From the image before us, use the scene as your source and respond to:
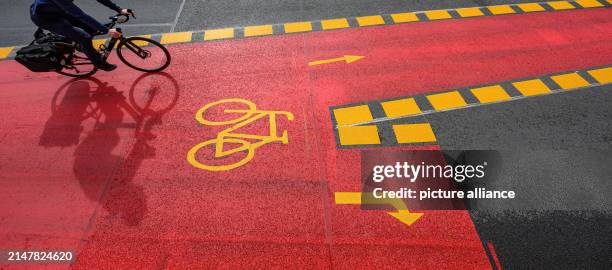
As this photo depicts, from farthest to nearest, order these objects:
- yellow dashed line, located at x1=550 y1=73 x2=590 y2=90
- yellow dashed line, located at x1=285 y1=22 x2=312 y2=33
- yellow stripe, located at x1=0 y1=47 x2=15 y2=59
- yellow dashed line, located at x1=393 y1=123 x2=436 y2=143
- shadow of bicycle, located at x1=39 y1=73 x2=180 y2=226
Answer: yellow dashed line, located at x1=285 y1=22 x2=312 y2=33
yellow stripe, located at x1=0 y1=47 x2=15 y2=59
yellow dashed line, located at x1=550 y1=73 x2=590 y2=90
yellow dashed line, located at x1=393 y1=123 x2=436 y2=143
shadow of bicycle, located at x1=39 y1=73 x2=180 y2=226

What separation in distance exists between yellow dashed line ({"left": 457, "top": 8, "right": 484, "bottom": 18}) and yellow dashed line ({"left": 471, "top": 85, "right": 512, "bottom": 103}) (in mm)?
3409

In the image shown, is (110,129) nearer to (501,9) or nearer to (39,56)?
(39,56)

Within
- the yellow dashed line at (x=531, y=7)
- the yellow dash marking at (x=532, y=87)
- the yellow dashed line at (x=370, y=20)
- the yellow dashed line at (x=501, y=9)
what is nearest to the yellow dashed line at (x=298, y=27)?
the yellow dashed line at (x=370, y=20)

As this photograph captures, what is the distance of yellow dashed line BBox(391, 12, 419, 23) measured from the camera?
9.47 meters

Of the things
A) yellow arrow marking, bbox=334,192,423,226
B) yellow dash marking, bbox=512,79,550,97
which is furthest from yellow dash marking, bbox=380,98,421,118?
yellow dash marking, bbox=512,79,550,97

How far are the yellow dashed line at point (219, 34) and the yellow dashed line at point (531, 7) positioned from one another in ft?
25.7

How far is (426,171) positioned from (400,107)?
1620mm

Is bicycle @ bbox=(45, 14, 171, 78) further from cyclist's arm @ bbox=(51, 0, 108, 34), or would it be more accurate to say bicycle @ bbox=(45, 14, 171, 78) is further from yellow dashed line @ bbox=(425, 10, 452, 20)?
yellow dashed line @ bbox=(425, 10, 452, 20)

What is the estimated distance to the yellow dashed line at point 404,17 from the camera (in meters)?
9.47

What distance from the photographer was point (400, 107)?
6656 mm

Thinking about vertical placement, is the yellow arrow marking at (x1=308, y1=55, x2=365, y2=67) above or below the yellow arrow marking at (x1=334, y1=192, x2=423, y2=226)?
above

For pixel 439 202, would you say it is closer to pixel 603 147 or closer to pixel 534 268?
pixel 534 268

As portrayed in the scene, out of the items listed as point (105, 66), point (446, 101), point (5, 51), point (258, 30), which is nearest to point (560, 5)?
point (446, 101)

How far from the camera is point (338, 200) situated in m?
5.07
